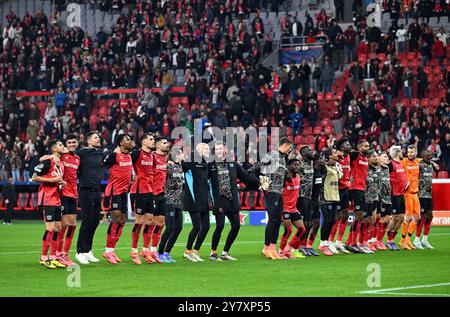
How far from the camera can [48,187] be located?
752 inches

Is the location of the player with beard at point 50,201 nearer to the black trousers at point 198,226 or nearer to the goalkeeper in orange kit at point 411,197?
the black trousers at point 198,226

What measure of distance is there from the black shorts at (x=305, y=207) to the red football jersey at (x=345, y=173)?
174cm

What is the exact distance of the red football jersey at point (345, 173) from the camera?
23.5 metres

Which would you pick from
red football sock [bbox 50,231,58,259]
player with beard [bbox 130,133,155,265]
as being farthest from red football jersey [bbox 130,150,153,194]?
red football sock [bbox 50,231,58,259]

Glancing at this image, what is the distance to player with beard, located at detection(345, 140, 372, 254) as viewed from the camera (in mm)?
23547

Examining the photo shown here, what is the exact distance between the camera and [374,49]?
135ft

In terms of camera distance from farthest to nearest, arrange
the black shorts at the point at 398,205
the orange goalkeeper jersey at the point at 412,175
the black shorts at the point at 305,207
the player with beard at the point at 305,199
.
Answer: the orange goalkeeper jersey at the point at 412,175
the black shorts at the point at 398,205
the black shorts at the point at 305,207
the player with beard at the point at 305,199

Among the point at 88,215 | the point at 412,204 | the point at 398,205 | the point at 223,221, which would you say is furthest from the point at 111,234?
the point at 412,204

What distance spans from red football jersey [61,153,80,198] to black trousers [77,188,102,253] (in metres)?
0.23

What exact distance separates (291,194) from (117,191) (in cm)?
382

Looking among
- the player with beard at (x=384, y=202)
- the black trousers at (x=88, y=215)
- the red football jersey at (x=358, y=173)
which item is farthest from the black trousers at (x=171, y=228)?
the player with beard at (x=384, y=202)

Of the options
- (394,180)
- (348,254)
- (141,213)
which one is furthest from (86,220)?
(394,180)
